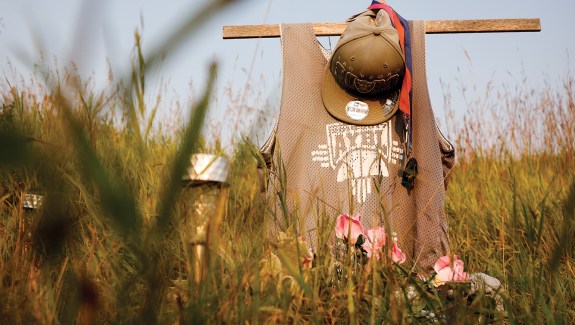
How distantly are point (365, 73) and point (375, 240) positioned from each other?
0.88m

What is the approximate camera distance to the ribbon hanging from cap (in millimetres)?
2107

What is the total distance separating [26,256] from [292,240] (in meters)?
0.55

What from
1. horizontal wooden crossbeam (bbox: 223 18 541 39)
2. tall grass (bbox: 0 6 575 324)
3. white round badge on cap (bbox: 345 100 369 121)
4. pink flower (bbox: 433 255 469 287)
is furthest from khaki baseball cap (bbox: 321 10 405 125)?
pink flower (bbox: 433 255 469 287)

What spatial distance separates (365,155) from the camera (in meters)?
2.22

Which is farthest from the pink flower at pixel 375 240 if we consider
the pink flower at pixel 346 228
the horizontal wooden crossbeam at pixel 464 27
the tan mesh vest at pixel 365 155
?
the horizontal wooden crossbeam at pixel 464 27

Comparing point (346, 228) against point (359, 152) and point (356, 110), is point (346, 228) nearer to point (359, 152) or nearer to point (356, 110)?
point (359, 152)

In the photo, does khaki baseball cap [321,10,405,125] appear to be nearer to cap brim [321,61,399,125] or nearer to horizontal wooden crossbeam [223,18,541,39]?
cap brim [321,61,399,125]

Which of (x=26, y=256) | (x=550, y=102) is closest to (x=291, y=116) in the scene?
(x=26, y=256)

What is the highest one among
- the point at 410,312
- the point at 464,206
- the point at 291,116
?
the point at 291,116

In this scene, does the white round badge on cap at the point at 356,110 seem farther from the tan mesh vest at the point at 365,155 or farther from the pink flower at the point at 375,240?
the pink flower at the point at 375,240

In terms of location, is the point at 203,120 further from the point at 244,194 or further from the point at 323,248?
the point at 244,194

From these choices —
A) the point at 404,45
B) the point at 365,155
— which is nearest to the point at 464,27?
the point at 404,45

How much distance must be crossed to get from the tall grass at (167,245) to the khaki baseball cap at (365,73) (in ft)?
1.71

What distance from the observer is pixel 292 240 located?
119cm
